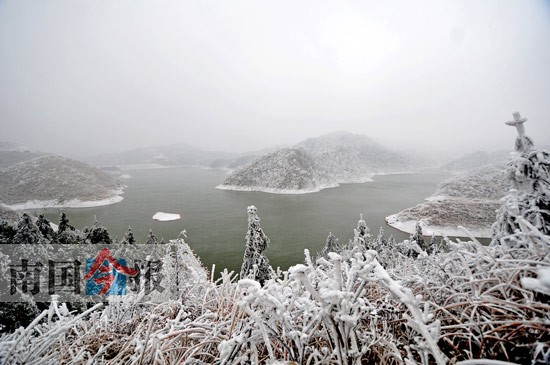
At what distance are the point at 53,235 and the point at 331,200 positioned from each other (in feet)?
224

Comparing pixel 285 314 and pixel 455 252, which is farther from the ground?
pixel 455 252

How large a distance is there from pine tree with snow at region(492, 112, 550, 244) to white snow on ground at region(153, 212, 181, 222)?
2324 inches

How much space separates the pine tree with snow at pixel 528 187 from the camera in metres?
3.19

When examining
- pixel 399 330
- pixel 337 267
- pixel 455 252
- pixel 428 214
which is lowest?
pixel 428 214

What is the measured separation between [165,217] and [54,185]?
6440 cm

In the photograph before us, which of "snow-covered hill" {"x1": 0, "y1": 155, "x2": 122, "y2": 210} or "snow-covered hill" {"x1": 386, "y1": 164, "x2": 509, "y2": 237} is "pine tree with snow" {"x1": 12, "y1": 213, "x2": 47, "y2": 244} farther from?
"snow-covered hill" {"x1": 0, "y1": 155, "x2": 122, "y2": 210}

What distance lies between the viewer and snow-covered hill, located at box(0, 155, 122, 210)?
80250 mm

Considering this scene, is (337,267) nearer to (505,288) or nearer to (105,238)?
(505,288)

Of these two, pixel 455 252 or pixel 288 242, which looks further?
pixel 288 242

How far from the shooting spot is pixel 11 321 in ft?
36.2

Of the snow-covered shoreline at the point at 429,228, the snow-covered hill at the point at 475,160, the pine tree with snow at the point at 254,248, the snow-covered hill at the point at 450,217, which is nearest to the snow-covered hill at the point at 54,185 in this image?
the pine tree with snow at the point at 254,248


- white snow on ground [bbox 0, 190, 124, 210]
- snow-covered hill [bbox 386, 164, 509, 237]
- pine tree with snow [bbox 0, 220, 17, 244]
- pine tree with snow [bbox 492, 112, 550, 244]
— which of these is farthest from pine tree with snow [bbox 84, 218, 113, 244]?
white snow on ground [bbox 0, 190, 124, 210]

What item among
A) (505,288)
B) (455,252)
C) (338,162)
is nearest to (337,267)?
(505,288)

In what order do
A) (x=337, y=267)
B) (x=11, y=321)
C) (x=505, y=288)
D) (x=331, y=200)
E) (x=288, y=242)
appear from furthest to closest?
(x=331, y=200)
(x=288, y=242)
(x=11, y=321)
(x=505, y=288)
(x=337, y=267)
